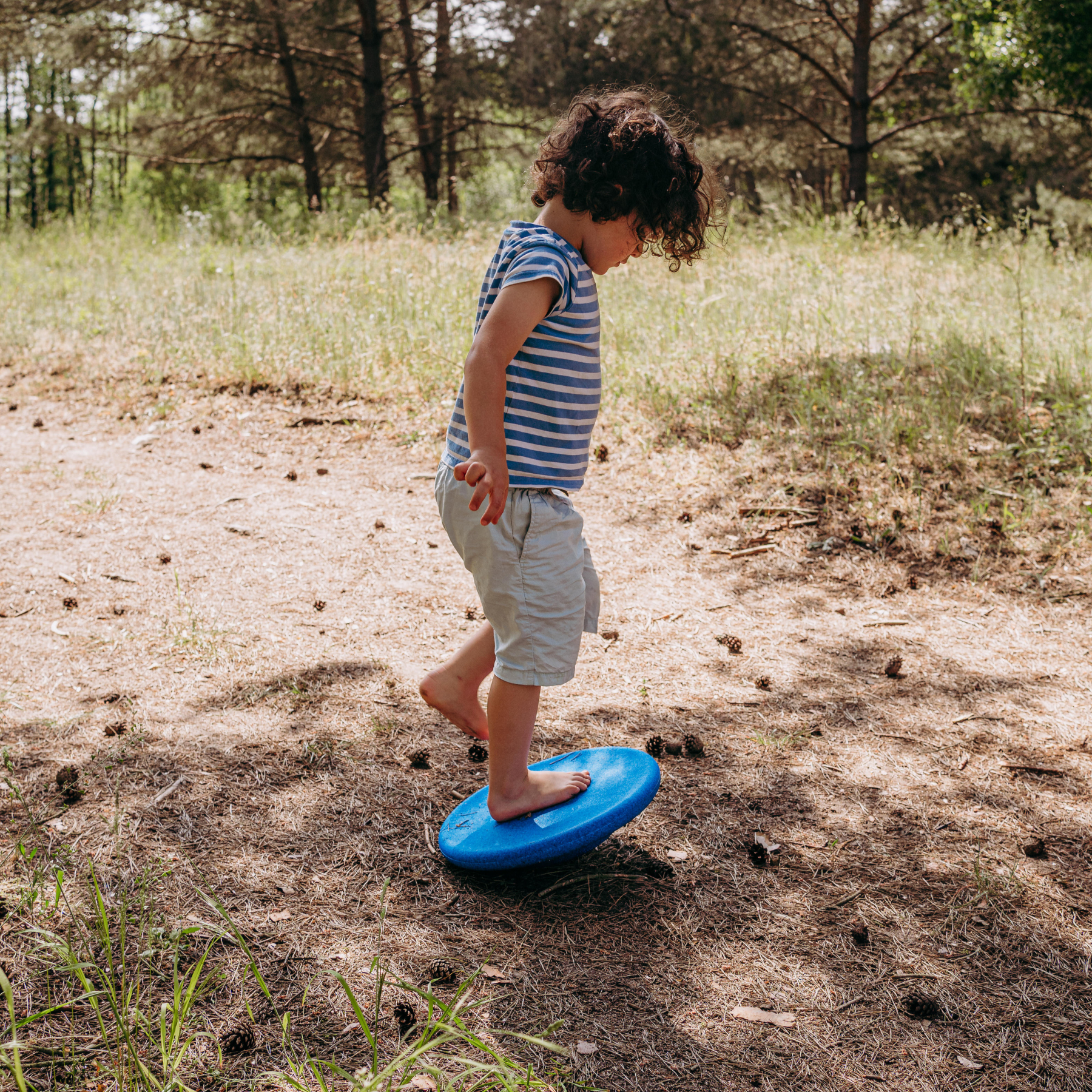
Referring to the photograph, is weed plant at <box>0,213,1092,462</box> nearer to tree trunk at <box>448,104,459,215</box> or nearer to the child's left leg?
the child's left leg

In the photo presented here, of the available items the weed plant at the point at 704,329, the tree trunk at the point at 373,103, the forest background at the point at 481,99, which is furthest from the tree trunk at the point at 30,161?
the weed plant at the point at 704,329

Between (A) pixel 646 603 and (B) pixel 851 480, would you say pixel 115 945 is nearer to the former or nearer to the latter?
(A) pixel 646 603

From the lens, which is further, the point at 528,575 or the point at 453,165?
the point at 453,165

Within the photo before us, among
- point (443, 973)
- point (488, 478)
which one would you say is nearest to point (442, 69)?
point (488, 478)

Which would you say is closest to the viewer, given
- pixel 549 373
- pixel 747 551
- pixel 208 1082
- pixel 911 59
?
pixel 208 1082

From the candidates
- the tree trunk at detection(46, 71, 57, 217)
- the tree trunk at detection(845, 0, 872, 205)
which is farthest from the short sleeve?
the tree trunk at detection(46, 71, 57, 217)

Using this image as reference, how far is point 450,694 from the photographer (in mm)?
2416

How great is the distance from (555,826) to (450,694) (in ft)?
1.60

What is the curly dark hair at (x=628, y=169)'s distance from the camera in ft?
6.36

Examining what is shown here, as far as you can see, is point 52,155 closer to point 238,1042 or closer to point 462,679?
point 462,679

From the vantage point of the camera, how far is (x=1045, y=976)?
1.84 m

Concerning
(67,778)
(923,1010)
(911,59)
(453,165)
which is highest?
(911,59)

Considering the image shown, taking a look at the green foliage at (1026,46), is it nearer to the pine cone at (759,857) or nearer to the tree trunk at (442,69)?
the tree trunk at (442,69)

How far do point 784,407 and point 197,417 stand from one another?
3.68 metres
